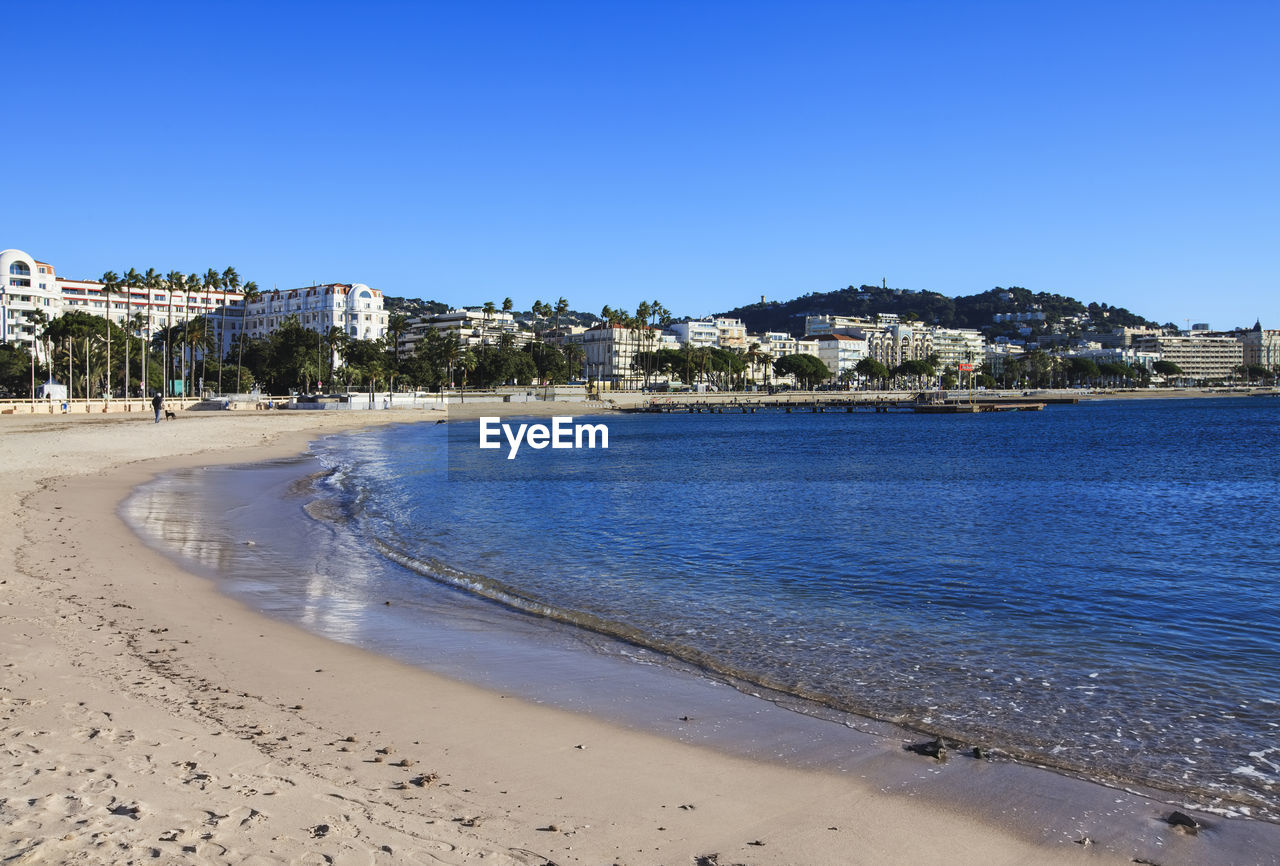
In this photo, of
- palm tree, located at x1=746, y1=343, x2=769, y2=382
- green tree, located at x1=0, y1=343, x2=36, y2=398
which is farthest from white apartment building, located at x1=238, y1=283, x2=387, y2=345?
palm tree, located at x1=746, y1=343, x2=769, y2=382

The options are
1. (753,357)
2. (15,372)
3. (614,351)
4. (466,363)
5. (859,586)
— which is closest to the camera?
(859,586)

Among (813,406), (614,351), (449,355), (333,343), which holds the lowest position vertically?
(813,406)

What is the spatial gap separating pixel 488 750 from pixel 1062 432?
75814 millimetres

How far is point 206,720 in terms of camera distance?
669 cm

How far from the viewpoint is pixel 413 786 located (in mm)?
5676

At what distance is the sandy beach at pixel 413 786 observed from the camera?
4.82 metres

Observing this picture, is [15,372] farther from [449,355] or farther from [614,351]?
[614,351]

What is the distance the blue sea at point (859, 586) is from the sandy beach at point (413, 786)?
39.5 inches

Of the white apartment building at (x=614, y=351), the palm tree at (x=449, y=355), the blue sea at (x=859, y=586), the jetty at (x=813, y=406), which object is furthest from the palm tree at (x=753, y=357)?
the blue sea at (x=859, y=586)

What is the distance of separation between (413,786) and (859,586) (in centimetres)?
955

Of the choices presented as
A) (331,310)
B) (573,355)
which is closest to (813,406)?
(573,355)
